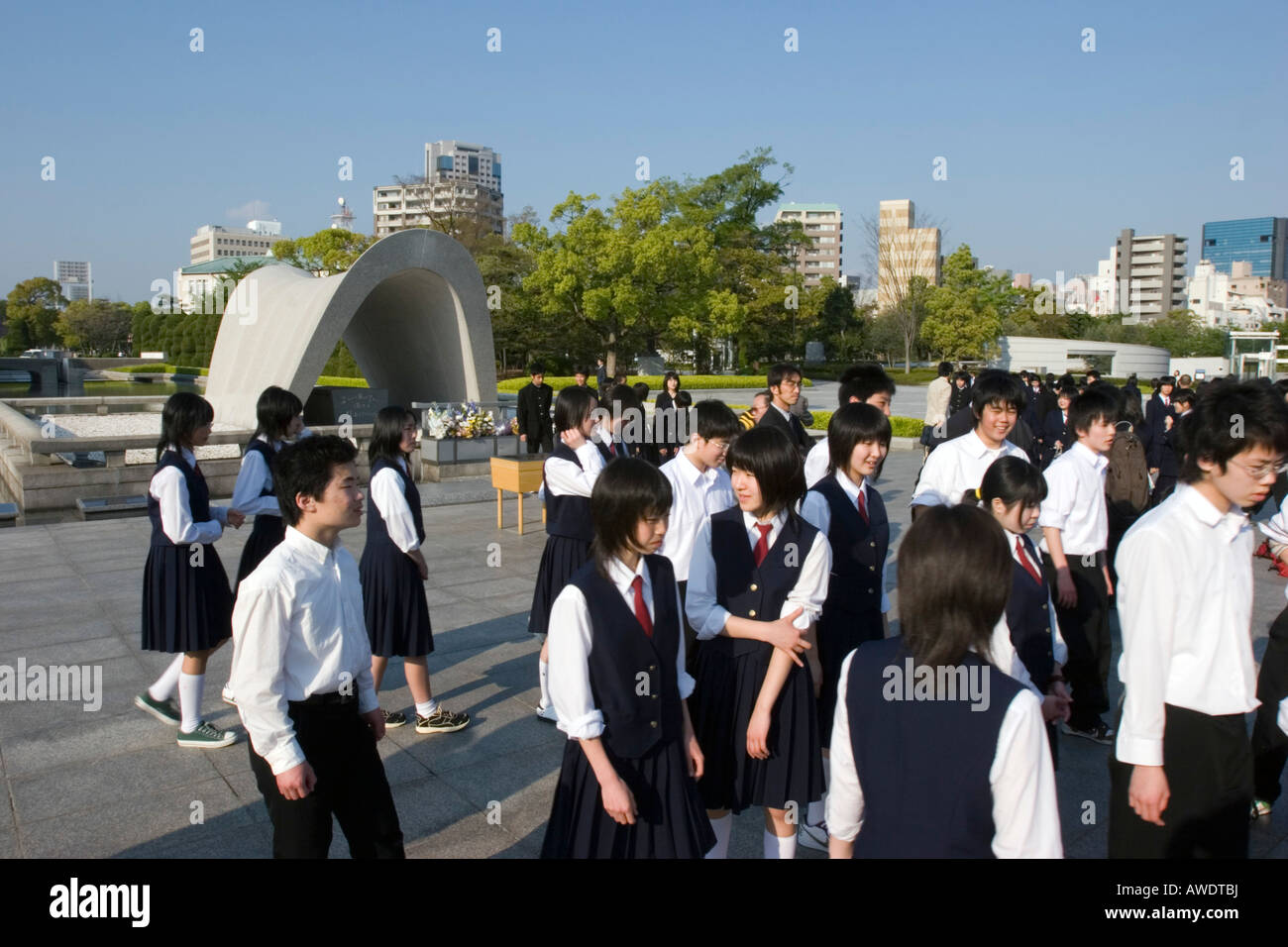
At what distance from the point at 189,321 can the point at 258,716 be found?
4871 centimetres

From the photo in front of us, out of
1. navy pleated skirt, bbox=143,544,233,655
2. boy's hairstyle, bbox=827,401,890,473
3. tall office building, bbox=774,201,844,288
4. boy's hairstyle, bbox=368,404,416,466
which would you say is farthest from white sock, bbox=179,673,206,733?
tall office building, bbox=774,201,844,288

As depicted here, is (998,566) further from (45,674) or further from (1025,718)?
(45,674)

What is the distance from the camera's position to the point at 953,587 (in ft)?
5.42

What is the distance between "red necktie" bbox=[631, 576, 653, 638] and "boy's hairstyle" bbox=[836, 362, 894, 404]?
2.66 metres

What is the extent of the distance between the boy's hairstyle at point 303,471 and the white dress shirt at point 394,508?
5.11 ft

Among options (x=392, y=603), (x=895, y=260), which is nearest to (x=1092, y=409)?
(x=392, y=603)

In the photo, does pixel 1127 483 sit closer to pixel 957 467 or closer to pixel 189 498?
pixel 957 467

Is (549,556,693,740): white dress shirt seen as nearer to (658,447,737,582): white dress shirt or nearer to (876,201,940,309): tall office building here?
(658,447,737,582): white dress shirt

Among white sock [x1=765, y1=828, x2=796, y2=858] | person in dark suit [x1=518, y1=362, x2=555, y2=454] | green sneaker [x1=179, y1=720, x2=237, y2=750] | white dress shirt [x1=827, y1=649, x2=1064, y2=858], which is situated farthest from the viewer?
person in dark suit [x1=518, y1=362, x2=555, y2=454]

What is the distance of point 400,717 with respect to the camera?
436 cm

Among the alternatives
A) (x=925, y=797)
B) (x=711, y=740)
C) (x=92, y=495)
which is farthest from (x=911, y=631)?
(x=92, y=495)

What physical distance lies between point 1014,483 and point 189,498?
348 cm

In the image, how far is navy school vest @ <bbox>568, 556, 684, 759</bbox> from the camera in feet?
7.31
